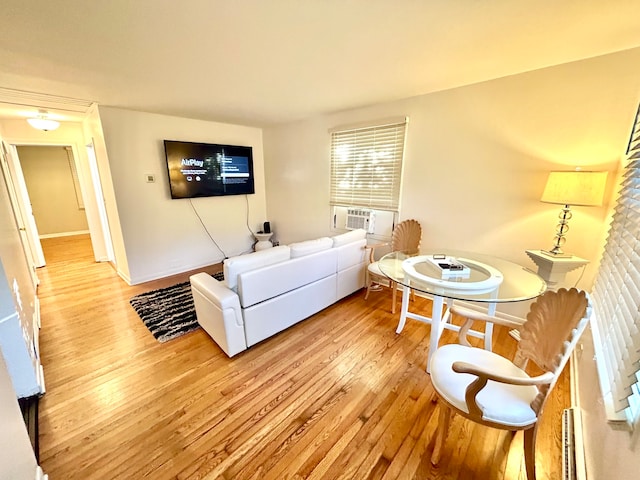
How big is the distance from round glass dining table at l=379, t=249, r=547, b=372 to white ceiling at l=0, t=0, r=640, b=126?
5.20ft

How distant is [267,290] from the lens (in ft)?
7.18

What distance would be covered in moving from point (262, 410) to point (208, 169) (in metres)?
3.55

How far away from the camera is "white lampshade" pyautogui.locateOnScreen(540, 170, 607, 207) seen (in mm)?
1776

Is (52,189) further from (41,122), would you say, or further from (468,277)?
(468,277)

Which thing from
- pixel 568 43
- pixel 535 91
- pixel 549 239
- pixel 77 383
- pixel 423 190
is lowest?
pixel 77 383

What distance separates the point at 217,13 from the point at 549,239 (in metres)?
3.05

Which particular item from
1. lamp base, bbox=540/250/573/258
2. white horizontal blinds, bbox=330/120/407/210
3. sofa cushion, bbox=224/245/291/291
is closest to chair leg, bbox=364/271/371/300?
white horizontal blinds, bbox=330/120/407/210

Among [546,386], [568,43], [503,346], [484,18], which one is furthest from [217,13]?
[503,346]

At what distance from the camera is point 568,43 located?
1.70 meters

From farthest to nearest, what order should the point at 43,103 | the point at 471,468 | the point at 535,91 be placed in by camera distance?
the point at 43,103, the point at 535,91, the point at 471,468

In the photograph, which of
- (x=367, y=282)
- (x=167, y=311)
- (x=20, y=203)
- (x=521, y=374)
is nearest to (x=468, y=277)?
(x=521, y=374)

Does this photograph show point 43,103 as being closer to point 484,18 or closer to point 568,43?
point 484,18

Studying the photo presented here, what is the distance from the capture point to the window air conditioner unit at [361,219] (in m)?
3.47

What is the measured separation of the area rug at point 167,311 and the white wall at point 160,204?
26.5 inches
